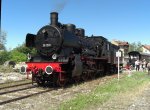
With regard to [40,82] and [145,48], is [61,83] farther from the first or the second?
[145,48]

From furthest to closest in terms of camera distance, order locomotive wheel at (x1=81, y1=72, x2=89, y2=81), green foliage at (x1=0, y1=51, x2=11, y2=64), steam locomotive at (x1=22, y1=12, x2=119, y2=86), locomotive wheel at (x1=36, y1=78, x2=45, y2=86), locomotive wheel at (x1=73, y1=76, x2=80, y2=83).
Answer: green foliage at (x1=0, y1=51, x2=11, y2=64)
locomotive wheel at (x1=81, y1=72, x2=89, y2=81)
locomotive wheel at (x1=73, y1=76, x2=80, y2=83)
locomotive wheel at (x1=36, y1=78, x2=45, y2=86)
steam locomotive at (x1=22, y1=12, x2=119, y2=86)

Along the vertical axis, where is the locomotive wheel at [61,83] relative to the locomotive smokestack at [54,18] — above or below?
below

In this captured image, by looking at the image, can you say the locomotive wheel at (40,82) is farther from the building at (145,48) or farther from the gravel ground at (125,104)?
the building at (145,48)

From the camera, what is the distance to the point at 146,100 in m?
12.7

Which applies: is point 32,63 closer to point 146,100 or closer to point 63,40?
point 63,40

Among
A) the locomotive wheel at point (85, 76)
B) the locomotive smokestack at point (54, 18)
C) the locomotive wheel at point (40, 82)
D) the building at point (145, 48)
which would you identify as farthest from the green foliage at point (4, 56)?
the building at point (145, 48)

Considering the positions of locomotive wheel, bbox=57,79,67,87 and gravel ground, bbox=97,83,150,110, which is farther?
locomotive wheel, bbox=57,79,67,87

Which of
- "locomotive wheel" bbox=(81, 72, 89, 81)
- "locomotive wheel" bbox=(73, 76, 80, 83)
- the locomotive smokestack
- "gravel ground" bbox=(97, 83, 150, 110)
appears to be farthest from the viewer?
"locomotive wheel" bbox=(81, 72, 89, 81)

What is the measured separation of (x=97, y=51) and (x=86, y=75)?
4.28m

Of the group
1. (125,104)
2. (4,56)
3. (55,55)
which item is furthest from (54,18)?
(4,56)

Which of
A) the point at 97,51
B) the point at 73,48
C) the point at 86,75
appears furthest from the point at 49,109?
the point at 97,51

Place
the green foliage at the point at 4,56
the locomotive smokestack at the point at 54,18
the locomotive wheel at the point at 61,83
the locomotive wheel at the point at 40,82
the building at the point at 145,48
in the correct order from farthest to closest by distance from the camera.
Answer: the building at the point at 145,48
the green foliage at the point at 4,56
the locomotive wheel at the point at 40,82
the locomotive smokestack at the point at 54,18
the locomotive wheel at the point at 61,83

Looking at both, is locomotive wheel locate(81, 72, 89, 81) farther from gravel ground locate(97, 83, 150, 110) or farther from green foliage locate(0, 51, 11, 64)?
green foliage locate(0, 51, 11, 64)

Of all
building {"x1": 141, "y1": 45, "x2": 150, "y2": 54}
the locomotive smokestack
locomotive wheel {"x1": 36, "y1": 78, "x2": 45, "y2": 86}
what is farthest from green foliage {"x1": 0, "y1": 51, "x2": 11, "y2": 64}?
building {"x1": 141, "y1": 45, "x2": 150, "y2": 54}
